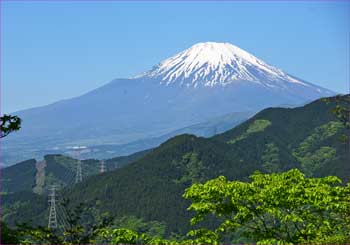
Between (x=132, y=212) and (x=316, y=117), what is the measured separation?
72505 mm

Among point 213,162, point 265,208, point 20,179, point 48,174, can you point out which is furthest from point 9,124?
point 20,179

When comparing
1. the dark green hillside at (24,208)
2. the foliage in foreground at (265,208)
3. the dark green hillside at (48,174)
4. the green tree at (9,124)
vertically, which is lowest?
the dark green hillside at (24,208)

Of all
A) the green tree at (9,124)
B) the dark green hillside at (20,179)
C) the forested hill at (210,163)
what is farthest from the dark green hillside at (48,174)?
the green tree at (9,124)

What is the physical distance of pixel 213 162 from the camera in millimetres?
133500

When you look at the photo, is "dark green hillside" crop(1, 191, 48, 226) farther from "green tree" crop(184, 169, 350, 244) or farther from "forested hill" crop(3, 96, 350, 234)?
"green tree" crop(184, 169, 350, 244)

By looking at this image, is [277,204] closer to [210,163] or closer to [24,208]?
[24,208]

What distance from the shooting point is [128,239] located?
16344mm

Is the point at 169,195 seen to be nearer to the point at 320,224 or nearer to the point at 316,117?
the point at 316,117

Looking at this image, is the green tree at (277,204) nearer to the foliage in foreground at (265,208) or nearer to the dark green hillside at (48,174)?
the foliage in foreground at (265,208)

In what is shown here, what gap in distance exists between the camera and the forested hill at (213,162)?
11494cm

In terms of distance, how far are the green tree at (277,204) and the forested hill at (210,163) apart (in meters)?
82.8

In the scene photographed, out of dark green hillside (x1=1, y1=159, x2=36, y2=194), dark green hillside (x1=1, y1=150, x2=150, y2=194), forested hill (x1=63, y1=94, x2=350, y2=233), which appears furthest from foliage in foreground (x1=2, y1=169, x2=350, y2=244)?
dark green hillside (x1=1, y1=159, x2=36, y2=194)

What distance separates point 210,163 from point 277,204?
117 m

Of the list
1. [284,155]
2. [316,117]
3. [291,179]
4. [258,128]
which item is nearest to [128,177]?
[284,155]
